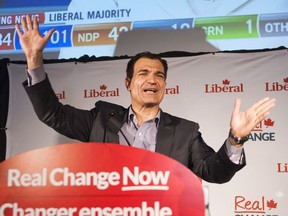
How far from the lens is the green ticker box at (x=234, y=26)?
2.43 metres

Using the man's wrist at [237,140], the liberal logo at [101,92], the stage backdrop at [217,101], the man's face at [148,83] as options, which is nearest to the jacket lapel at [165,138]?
the man's face at [148,83]

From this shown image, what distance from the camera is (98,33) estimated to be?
2.57 m

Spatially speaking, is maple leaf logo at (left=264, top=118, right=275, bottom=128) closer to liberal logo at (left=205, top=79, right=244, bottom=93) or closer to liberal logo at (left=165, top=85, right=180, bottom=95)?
liberal logo at (left=205, top=79, right=244, bottom=93)

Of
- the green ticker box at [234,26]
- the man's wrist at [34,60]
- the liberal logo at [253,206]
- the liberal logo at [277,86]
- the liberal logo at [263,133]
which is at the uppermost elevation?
the green ticker box at [234,26]

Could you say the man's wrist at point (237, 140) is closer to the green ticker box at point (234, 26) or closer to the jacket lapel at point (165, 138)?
the jacket lapel at point (165, 138)

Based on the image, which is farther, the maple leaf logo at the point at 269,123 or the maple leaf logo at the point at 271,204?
the maple leaf logo at the point at 269,123

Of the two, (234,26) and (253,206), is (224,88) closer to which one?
(234,26)

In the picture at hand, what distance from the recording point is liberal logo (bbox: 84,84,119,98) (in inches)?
102

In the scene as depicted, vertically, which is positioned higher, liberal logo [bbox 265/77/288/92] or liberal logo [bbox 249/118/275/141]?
liberal logo [bbox 265/77/288/92]

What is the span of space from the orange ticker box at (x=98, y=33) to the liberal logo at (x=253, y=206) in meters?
1.27

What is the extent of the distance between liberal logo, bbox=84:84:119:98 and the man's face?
2.17 feet

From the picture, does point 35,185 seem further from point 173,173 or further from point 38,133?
point 38,133

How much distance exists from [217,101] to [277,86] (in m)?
0.38

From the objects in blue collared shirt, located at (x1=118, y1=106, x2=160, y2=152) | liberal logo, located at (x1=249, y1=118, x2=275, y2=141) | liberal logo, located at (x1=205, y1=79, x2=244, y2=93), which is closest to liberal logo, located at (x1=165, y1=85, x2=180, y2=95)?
liberal logo, located at (x1=205, y1=79, x2=244, y2=93)
